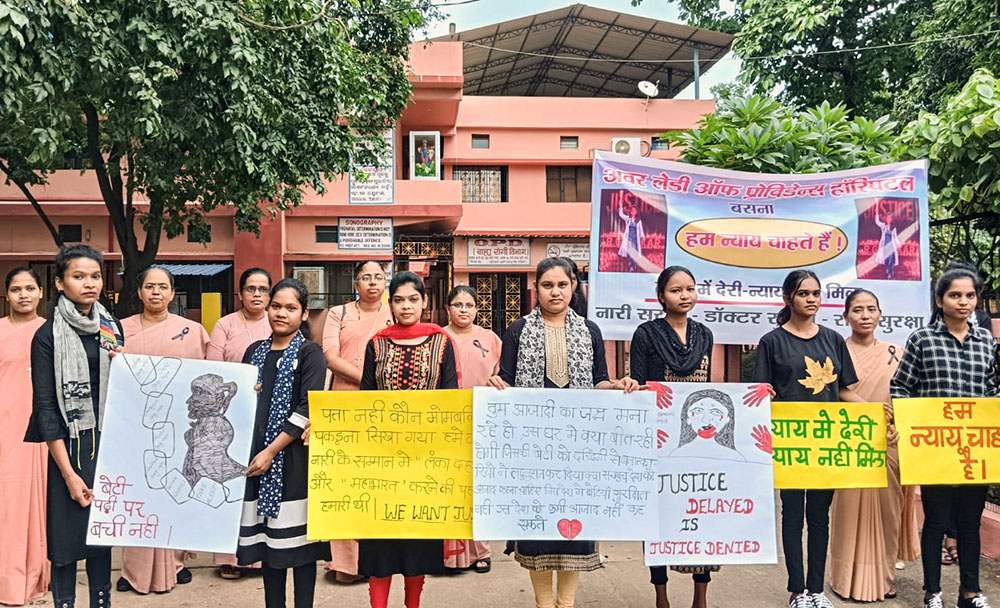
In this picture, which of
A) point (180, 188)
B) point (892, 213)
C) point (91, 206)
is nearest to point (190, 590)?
point (892, 213)

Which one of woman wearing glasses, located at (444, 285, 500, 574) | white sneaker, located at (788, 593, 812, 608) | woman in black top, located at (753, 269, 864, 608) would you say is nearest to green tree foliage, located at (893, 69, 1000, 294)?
woman in black top, located at (753, 269, 864, 608)

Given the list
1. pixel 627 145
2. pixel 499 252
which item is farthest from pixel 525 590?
pixel 627 145

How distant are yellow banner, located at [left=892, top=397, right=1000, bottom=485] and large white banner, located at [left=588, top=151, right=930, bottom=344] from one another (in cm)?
110

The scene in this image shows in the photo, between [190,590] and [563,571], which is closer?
[563,571]

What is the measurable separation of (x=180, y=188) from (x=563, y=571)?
6.99m

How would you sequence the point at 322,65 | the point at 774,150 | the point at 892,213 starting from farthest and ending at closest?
the point at 322,65 → the point at 774,150 → the point at 892,213

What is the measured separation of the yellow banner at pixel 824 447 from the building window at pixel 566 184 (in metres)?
13.8

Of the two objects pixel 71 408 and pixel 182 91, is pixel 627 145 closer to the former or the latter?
pixel 182 91

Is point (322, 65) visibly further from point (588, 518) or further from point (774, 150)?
point (588, 518)

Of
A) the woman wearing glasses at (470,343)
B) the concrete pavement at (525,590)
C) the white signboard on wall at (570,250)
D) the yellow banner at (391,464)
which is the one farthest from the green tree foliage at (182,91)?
the white signboard on wall at (570,250)

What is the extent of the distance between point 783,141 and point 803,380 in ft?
7.71

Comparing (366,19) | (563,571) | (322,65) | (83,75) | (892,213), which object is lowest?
(563,571)

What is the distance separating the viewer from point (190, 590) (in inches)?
153

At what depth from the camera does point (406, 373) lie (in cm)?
309
